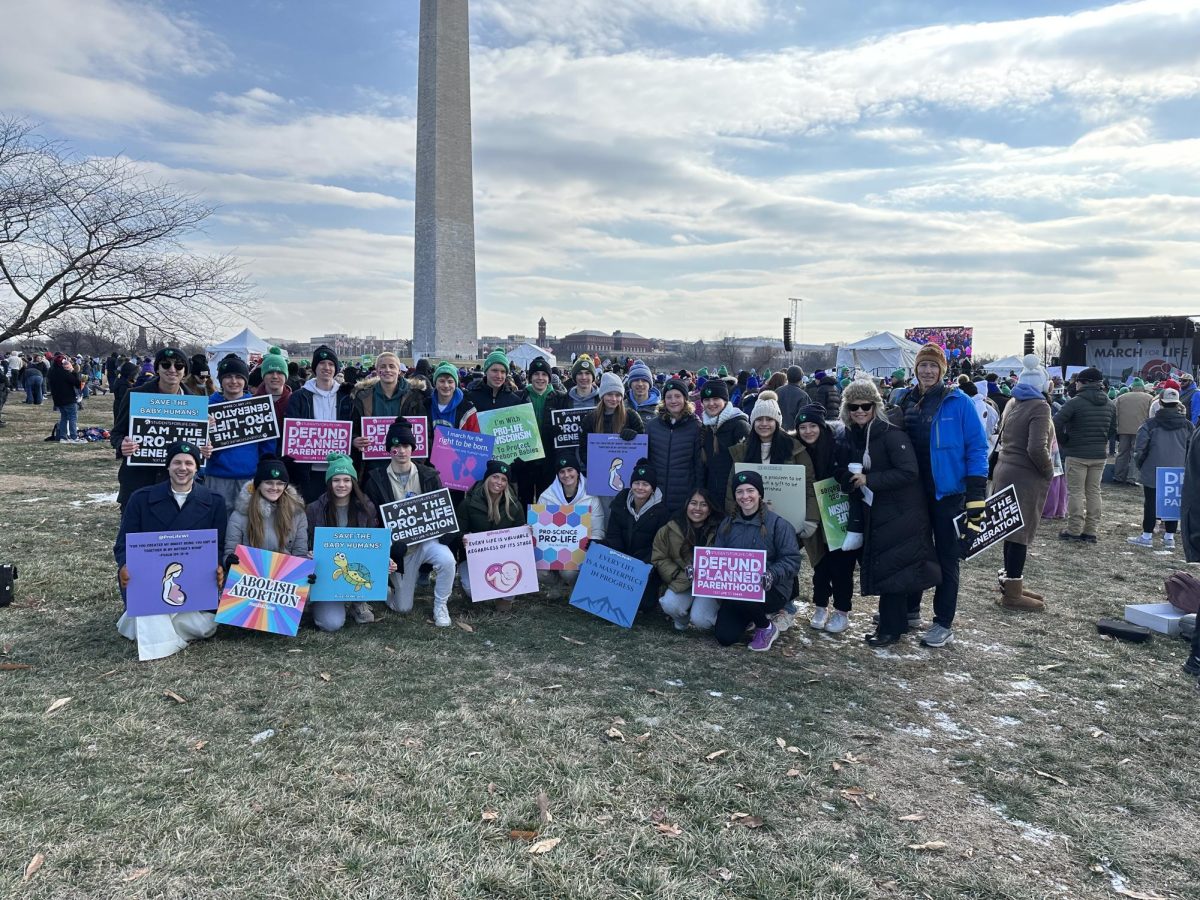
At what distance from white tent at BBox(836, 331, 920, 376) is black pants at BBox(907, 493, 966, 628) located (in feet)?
74.1

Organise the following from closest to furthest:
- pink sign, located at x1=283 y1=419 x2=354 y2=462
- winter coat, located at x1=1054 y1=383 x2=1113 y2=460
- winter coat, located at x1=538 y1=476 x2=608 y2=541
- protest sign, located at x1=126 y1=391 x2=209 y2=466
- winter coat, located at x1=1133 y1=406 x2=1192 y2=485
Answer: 1. protest sign, located at x1=126 y1=391 x2=209 y2=466
2. pink sign, located at x1=283 y1=419 x2=354 y2=462
3. winter coat, located at x1=538 y1=476 x2=608 y2=541
4. winter coat, located at x1=1054 y1=383 x2=1113 y2=460
5. winter coat, located at x1=1133 y1=406 x2=1192 y2=485

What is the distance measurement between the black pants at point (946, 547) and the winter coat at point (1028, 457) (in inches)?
50.4

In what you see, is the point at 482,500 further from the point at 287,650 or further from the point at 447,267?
the point at 447,267

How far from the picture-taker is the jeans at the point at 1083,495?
9.89 m

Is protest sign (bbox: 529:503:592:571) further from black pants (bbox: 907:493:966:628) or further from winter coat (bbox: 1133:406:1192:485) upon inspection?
winter coat (bbox: 1133:406:1192:485)

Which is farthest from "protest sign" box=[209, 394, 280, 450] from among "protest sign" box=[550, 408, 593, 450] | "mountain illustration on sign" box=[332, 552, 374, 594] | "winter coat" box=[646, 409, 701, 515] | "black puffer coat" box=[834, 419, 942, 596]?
"black puffer coat" box=[834, 419, 942, 596]

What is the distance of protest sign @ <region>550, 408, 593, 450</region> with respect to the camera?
7.47m

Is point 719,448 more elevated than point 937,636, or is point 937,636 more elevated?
point 719,448

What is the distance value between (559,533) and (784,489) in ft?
6.89

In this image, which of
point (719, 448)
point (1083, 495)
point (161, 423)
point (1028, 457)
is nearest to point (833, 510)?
point (719, 448)

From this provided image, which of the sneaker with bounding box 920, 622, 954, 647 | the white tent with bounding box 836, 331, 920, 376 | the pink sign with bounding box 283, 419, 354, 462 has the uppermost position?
the white tent with bounding box 836, 331, 920, 376

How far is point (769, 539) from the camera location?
582 cm

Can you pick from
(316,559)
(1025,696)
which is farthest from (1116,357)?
(316,559)

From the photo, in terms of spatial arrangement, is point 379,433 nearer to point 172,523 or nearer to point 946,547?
point 172,523
